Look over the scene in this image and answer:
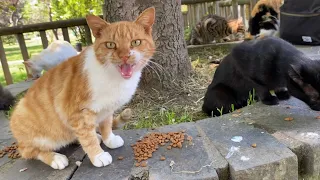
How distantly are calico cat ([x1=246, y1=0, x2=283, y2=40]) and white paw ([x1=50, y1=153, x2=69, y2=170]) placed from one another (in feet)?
10.6

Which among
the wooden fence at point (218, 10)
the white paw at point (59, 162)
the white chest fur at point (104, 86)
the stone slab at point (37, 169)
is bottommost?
the stone slab at point (37, 169)

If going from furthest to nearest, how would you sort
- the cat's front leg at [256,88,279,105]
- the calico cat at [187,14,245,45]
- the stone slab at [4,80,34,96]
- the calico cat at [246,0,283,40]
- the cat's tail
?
1. the calico cat at [187,14,245,45]
2. the calico cat at [246,0,283,40]
3. the stone slab at [4,80,34,96]
4. the cat's front leg at [256,88,279,105]
5. the cat's tail

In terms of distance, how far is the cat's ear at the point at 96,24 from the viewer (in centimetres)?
151

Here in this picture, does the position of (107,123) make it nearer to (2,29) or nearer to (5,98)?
(5,98)

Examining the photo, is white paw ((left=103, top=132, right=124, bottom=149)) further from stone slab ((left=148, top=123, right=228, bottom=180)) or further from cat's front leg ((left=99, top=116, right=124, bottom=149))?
stone slab ((left=148, top=123, right=228, bottom=180))

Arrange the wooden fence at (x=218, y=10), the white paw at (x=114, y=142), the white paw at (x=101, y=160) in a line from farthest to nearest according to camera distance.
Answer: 1. the wooden fence at (x=218, y=10)
2. the white paw at (x=114, y=142)
3. the white paw at (x=101, y=160)

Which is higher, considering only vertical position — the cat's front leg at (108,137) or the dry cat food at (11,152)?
the cat's front leg at (108,137)

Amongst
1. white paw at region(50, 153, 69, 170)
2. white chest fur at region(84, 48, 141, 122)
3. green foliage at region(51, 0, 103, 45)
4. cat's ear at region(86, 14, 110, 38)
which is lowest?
white paw at region(50, 153, 69, 170)

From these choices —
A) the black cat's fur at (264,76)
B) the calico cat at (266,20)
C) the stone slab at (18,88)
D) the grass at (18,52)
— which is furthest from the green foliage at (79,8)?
the black cat's fur at (264,76)

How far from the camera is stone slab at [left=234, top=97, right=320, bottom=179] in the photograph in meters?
1.57

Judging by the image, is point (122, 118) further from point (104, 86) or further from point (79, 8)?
point (79, 8)

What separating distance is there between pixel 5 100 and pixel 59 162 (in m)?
1.47

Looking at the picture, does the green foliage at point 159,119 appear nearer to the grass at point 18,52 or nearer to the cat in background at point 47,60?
the cat in background at point 47,60

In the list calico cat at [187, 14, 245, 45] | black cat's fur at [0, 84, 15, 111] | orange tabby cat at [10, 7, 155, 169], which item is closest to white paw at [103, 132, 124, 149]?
orange tabby cat at [10, 7, 155, 169]
